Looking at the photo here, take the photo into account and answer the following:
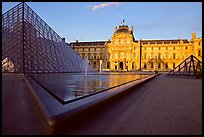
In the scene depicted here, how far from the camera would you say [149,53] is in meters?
64.9

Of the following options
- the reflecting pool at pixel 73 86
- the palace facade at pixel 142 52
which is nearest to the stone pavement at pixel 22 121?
the reflecting pool at pixel 73 86

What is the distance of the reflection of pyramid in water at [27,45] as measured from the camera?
16.7 m

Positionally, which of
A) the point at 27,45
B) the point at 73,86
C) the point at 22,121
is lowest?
the point at 22,121

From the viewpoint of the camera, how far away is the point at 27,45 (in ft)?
57.5

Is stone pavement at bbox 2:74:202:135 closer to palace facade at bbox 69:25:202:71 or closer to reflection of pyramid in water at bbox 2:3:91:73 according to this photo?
reflection of pyramid in water at bbox 2:3:91:73

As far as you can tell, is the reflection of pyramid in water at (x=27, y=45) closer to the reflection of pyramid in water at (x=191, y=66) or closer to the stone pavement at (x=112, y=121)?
the reflection of pyramid in water at (x=191, y=66)

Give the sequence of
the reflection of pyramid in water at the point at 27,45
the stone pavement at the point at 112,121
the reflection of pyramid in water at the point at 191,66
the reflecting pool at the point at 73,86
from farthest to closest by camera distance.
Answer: the reflection of pyramid in water at the point at 191,66
the reflection of pyramid in water at the point at 27,45
the reflecting pool at the point at 73,86
the stone pavement at the point at 112,121

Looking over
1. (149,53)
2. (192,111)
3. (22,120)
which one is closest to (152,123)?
(192,111)

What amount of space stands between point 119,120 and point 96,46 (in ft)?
220

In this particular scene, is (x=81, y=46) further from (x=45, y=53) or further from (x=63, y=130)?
(x=63, y=130)

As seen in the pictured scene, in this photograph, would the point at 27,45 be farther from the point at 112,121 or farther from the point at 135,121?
the point at 135,121

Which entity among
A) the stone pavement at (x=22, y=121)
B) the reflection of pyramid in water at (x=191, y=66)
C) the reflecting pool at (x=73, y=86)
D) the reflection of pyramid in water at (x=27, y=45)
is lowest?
the stone pavement at (x=22, y=121)

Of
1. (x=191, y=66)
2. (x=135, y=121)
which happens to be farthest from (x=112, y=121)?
(x=191, y=66)

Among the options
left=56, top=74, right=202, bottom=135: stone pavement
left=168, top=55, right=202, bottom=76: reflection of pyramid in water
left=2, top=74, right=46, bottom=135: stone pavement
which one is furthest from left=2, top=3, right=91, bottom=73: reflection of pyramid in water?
left=56, top=74, right=202, bottom=135: stone pavement
